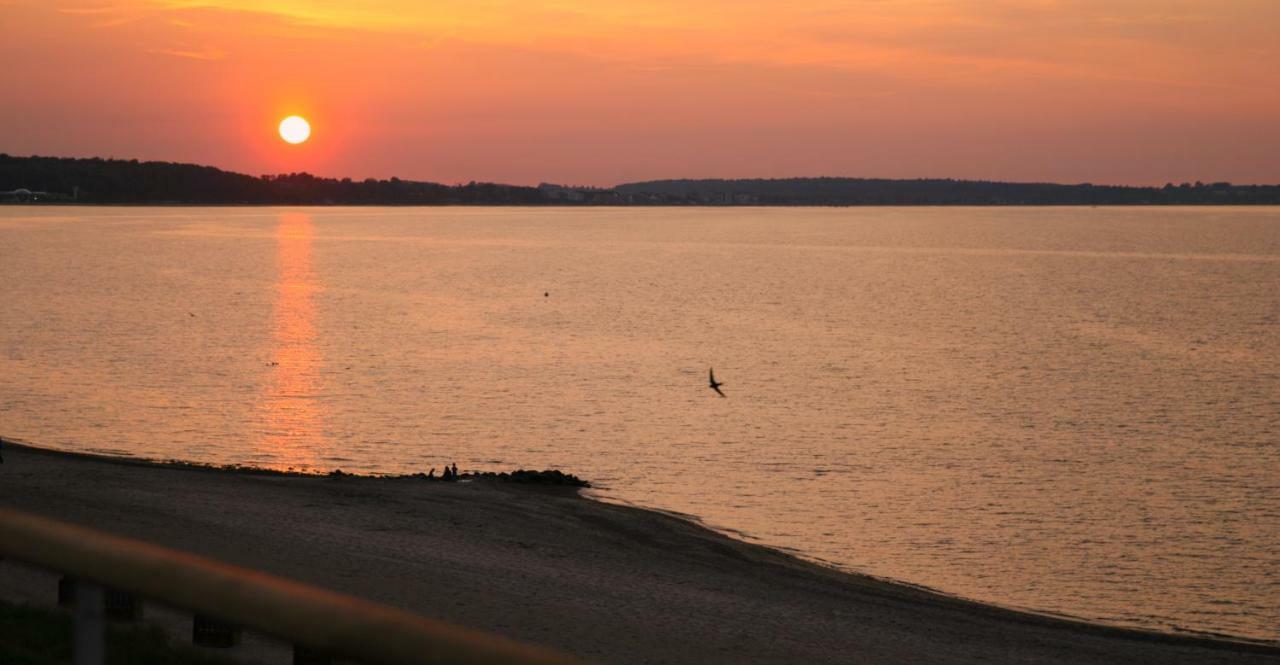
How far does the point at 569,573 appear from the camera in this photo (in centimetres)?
2611

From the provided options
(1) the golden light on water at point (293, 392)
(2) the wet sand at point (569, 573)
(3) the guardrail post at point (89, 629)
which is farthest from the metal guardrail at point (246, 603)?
(1) the golden light on water at point (293, 392)

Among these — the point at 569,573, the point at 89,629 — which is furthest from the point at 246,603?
the point at 569,573

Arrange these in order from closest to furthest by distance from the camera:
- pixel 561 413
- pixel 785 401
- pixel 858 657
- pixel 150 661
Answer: pixel 150 661, pixel 858 657, pixel 561 413, pixel 785 401

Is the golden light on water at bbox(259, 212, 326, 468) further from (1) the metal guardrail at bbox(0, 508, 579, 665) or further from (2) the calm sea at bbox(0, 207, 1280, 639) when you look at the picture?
(1) the metal guardrail at bbox(0, 508, 579, 665)

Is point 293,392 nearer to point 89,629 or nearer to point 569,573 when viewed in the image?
point 569,573

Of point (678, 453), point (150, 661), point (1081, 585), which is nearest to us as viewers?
point (150, 661)

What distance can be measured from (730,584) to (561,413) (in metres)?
26.7

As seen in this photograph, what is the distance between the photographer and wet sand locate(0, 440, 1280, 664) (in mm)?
22047

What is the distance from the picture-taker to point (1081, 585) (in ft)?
96.4

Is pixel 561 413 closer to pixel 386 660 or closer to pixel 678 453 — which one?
pixel 678 453

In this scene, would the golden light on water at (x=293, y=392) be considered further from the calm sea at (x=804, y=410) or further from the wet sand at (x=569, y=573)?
the wet sand at (x=569, y=573)

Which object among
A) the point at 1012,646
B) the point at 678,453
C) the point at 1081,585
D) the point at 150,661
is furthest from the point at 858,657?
the point at 678,453

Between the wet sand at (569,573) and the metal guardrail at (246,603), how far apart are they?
16725mm

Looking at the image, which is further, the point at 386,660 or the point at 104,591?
the point at 104,591
